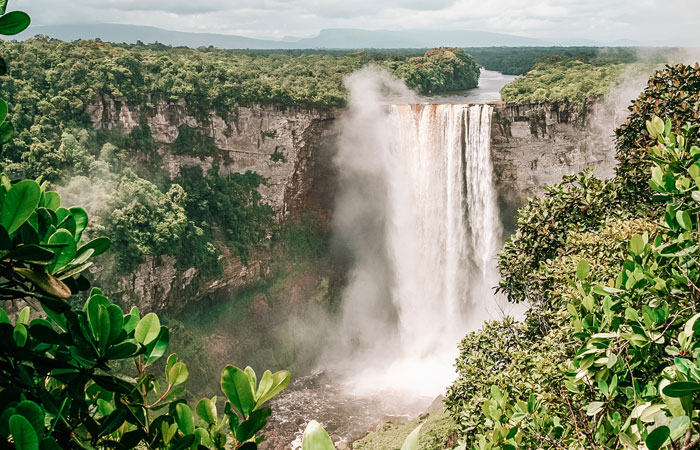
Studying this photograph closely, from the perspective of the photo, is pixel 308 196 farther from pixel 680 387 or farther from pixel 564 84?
pixel 680 387

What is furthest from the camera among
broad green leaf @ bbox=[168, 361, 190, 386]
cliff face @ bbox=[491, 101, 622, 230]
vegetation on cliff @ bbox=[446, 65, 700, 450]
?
cliff face @ bbox=[491, 101, 622, 230]

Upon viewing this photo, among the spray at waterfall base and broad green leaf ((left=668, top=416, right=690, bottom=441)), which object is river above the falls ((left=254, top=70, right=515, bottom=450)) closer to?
the spray at waterfall base

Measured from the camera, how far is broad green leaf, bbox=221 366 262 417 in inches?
58.6

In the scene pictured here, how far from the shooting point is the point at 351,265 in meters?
27.5

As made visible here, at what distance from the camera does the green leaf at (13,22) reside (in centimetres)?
146

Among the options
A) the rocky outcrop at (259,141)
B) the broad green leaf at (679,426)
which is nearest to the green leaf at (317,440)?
the broad green leaf at (679,426)

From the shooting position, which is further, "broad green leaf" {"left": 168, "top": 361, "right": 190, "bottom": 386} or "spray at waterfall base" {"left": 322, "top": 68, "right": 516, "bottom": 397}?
"spray at waterfall base" {"left": 322, "top": 68, "right": 516, "bottom": 397}

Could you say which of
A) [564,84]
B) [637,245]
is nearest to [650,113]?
[637,245]

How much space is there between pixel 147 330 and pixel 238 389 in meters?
0.41

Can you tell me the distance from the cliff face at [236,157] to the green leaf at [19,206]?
20.3 meters

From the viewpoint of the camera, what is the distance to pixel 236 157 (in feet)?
80.3

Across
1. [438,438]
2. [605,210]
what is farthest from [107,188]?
[605,210]

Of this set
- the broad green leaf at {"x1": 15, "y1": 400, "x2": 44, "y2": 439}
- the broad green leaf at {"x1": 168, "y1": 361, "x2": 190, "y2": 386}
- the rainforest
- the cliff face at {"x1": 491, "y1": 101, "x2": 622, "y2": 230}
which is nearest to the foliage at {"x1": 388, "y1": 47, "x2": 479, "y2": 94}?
the rainforest

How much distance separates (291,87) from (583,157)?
43.4 feet
